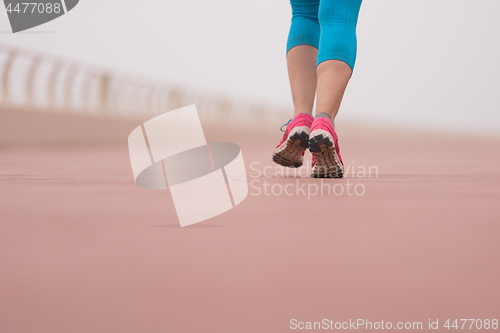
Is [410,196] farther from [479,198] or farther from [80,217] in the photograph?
[80,217]

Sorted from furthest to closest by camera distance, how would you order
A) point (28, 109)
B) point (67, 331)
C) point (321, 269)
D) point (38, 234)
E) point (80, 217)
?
point (28, 109)
point (80, 217)
point (38, 234)
point (321, 269)
point (67, 331)

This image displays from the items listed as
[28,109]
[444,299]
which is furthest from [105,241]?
[28,109]

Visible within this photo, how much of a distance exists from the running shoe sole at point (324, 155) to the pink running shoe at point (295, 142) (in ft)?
0.42

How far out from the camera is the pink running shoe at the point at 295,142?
129 centimetres

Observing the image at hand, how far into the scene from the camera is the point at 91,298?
313mm

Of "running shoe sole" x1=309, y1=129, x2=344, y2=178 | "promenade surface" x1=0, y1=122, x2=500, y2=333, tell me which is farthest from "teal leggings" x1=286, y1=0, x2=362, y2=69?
"promenade surface" x1=0, y1=122, x2=500, y2=333

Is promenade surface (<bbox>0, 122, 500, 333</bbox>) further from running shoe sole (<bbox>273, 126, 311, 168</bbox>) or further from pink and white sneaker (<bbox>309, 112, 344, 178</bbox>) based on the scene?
running shoe sole (<bbox>273, 126, 311, 168</bbox>)

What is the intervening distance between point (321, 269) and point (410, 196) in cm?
51

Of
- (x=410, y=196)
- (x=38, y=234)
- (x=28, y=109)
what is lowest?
(x=28, y=109)

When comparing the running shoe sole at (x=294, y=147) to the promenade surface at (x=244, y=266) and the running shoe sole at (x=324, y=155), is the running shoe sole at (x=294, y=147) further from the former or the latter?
the promenade surface at (x=244, y=266)

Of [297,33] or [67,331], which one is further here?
[297,33]

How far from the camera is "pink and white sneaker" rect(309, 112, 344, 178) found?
1.08 meters

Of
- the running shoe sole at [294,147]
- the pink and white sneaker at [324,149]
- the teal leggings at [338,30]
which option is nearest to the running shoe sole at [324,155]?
the pink and white sneaker at [324,149]

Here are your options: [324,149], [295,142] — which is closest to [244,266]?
[324,149]
